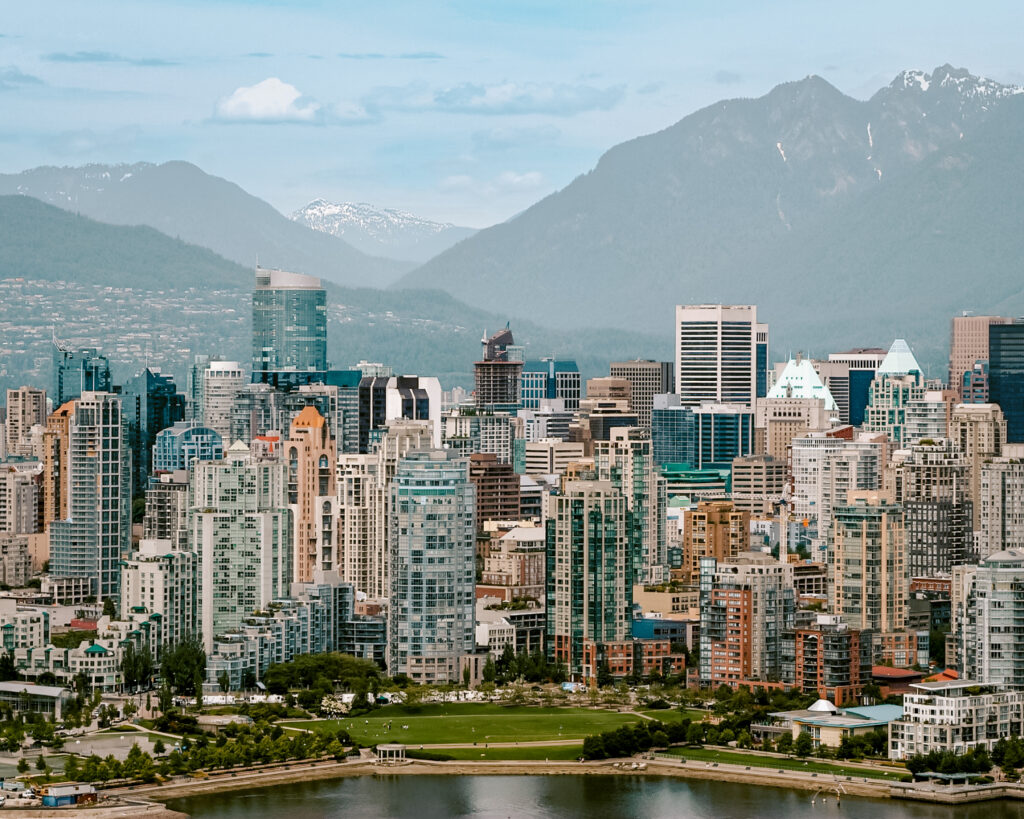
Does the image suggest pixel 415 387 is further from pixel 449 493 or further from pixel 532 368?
pixel 449 493

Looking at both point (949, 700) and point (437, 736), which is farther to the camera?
point (437, 736)

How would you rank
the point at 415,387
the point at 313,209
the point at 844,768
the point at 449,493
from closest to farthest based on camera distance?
1. the point at 844,768
2. the point at 449,493
3. the point at 415,387
4. the point at 313,209

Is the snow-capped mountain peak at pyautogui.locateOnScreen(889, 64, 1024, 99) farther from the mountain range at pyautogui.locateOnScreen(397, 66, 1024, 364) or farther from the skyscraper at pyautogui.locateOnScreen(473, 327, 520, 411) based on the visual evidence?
the skyscraper at pyautogui.locateOnScreen(473, 327, 520, 411)

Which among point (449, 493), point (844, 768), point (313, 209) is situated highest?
point (313, 209)

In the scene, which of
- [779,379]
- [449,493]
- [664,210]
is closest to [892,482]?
[449,493]

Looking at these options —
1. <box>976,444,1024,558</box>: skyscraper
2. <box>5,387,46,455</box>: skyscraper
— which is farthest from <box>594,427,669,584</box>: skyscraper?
<box>5,387,46,455</box>: skyscraper

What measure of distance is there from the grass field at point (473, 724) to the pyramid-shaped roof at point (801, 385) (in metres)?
51.1

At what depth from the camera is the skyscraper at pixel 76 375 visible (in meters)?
87.6

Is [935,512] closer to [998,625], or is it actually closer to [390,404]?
[998,625]

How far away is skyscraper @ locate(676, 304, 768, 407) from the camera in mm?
101188

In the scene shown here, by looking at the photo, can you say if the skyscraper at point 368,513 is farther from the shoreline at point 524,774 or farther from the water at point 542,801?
the water at point 542,801

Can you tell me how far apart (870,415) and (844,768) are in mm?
50878

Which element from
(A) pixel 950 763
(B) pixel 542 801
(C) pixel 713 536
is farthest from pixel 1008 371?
(B) pixel 542 801

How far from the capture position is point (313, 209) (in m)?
123
